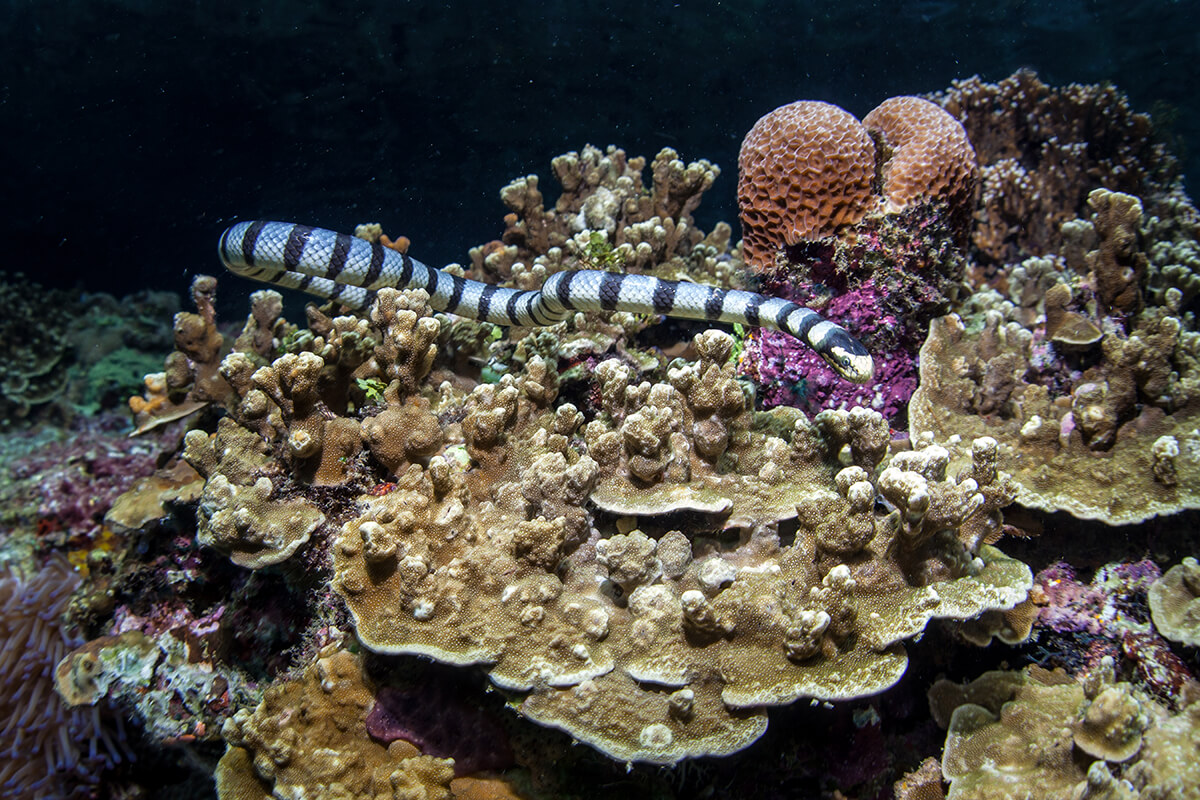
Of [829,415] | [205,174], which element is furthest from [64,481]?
[205,174]

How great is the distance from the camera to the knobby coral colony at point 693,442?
6.23 feet

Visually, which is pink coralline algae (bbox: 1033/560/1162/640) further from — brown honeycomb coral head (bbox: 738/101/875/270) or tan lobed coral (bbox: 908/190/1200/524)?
brown honeycomb coral head (bbox: 738/101/875/270)

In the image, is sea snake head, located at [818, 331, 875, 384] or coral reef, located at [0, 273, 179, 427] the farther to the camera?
coral reef, located at [0, 273, 179, 427]

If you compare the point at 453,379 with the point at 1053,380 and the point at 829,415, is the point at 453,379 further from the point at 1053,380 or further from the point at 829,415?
the point at 1053,380

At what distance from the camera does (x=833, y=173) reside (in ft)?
12.3

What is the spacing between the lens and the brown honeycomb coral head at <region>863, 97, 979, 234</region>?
3.80 m

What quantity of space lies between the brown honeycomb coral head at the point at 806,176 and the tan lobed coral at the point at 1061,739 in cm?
266

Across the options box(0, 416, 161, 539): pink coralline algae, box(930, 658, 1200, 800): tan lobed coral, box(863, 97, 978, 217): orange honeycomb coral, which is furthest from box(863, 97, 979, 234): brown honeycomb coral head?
box(0, 416, 161, 539): pink coralline algae

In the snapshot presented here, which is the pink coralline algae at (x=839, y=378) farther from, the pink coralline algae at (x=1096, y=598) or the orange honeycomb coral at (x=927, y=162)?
the pink coralline algae at (x=1096, y=598)

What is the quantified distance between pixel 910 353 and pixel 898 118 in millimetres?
1904

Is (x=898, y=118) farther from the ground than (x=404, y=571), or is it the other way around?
(x=898, y=118)

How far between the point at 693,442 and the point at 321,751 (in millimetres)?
1820

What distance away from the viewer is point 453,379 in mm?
3637

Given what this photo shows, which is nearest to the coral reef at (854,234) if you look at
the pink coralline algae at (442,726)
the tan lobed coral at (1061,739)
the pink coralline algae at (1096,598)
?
the pink coralline algae at (1096,598)
